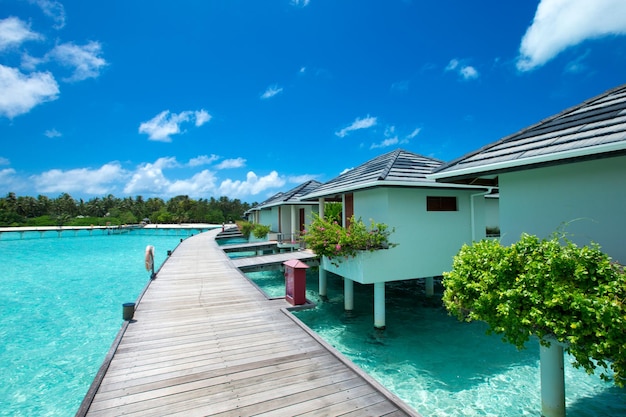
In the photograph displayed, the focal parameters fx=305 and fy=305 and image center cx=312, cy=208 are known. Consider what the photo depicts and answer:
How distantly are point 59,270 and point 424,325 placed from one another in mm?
27325

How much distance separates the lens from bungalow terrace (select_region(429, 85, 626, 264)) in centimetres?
432

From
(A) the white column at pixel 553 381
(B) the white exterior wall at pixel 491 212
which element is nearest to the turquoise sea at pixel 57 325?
(A) the white column at pixel 553 381

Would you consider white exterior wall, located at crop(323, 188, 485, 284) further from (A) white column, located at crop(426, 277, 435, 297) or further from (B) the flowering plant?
(A) white column, located at crop(426, 277, 435, 297)

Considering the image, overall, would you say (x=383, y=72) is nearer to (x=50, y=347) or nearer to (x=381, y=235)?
(x=381, y=235)

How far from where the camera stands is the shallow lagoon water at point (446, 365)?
6664mm

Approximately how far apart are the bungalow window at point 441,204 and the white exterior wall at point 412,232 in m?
0.15

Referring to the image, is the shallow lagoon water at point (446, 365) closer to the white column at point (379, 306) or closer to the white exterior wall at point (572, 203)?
the white column at point (379, 306)

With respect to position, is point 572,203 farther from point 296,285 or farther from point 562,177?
point 296,285

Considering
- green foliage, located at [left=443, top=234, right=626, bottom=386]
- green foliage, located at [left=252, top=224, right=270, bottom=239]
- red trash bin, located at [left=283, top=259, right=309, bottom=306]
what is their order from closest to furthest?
green foliage, located at [left=443, top=234, right=626, bottom=386], red trash bin, located at [left=283, top=259, right=309, bottom=306], green foliage, located at [left=252, top=224, right=270, bottom=239]

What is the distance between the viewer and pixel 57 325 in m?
12.7

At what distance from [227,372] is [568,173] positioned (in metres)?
6.21

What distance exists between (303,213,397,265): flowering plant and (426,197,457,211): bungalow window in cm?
189

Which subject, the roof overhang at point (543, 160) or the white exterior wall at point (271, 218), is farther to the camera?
the white exterior wall at point (271, 218)

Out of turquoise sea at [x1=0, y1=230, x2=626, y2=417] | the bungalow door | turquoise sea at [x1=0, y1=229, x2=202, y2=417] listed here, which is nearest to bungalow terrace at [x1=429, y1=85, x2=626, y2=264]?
turquoise sea at [x1=0, y1=230, x2=626, y2=417]
